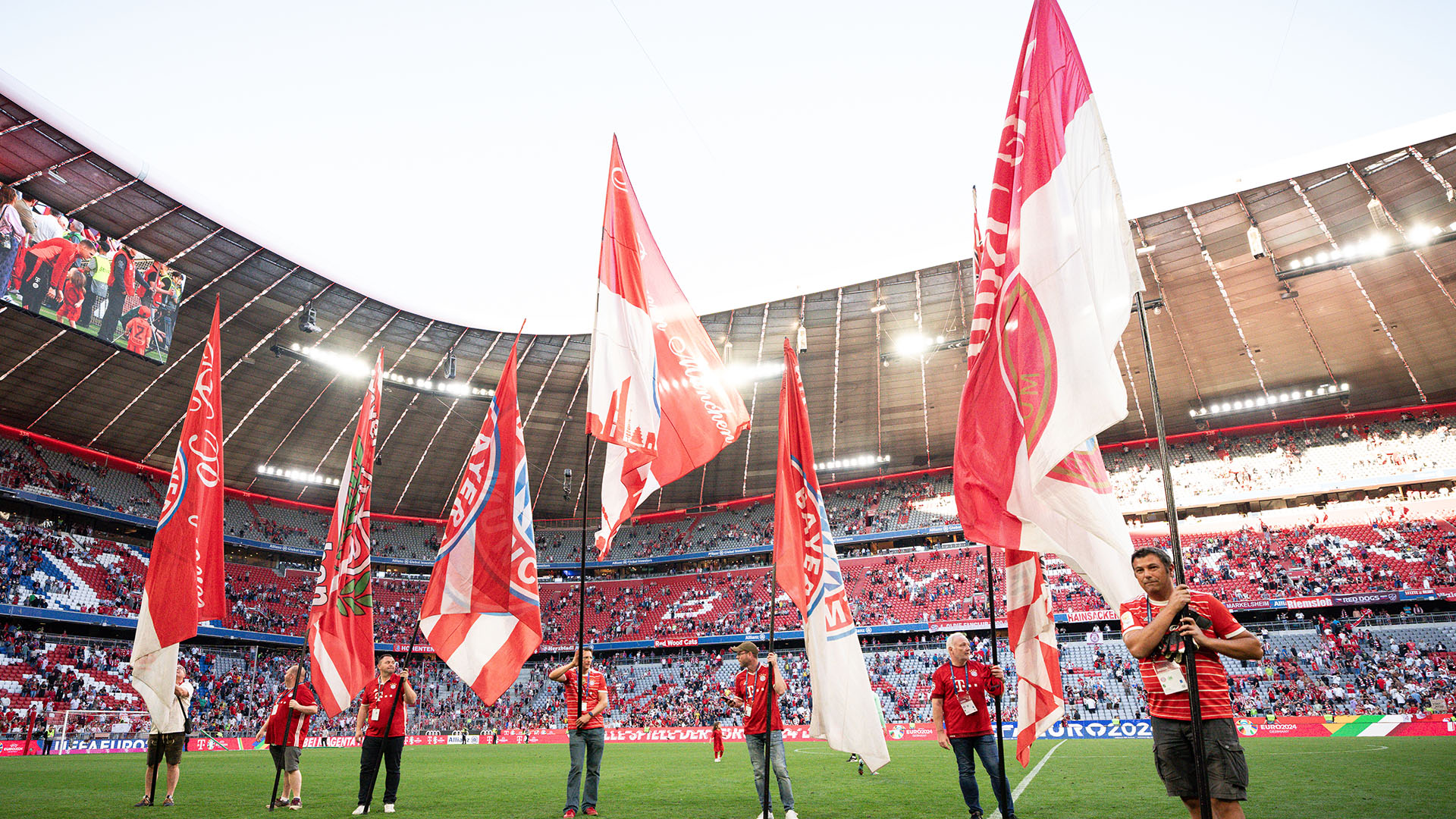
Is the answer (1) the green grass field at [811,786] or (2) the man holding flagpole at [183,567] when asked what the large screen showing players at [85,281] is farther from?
(2) the man holding flagpole at [183,567]

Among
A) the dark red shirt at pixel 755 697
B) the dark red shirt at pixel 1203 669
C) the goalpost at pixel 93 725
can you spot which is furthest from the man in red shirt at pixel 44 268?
the dark red shirt at pixel 1203 669

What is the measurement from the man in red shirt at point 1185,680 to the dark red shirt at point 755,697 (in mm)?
3803

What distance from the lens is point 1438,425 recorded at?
33.8 meters

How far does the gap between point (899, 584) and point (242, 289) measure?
102 feet

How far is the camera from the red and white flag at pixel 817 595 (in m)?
7.27

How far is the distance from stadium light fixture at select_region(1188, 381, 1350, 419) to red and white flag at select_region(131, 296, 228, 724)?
39.4m

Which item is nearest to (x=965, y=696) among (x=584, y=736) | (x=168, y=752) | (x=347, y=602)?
(x=584, y=736)

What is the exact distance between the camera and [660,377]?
23.1 feet

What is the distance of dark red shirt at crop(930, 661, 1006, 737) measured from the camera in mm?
6969

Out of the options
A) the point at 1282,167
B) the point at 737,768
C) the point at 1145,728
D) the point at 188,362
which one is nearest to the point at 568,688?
the point at 737,768

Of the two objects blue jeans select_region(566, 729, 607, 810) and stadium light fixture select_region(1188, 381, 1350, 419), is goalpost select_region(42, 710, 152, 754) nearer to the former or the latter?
blue jeans select_region(566, 729, 607, 810)

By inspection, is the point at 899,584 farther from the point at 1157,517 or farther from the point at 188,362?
the point at 188,362

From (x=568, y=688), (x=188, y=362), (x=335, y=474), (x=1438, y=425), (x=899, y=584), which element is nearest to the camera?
(x=568, y=688)

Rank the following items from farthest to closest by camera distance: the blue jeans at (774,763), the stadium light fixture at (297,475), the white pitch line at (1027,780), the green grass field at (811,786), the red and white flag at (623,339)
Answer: the stadium light fixture at (297,475)
the white pitch line at (1027,780)
the green grass field at (811,786)
the blue jeans at (774,763)
the red and white flag at (623,339)
